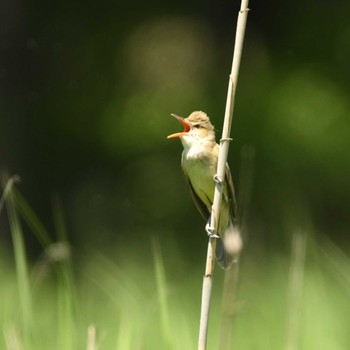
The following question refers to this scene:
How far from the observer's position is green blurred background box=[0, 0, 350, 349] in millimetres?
10570

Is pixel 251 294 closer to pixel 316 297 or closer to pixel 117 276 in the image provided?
pixel 316 297

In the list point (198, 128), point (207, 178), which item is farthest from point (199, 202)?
point (198, 128)

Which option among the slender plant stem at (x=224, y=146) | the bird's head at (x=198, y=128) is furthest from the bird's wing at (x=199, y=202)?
the slender plant stem at (x=224, y=146)

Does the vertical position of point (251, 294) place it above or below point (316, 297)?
above

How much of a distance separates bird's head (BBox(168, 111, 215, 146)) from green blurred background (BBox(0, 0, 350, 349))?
5.54 m

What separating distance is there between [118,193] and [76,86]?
5.48 feet

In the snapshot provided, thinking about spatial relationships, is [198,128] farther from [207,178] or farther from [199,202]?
[199,202]

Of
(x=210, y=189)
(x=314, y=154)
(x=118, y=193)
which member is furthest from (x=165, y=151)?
(x=210, y=189)

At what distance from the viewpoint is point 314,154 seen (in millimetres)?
10648

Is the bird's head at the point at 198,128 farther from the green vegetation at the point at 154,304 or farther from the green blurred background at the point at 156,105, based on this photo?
the green blurred background at the point at 156,105

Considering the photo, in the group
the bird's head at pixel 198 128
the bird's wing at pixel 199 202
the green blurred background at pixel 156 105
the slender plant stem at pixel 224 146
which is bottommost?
the slender plant stem at pixel 224 146

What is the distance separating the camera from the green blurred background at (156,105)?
34.7 feet

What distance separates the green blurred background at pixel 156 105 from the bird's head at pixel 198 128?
218 inches

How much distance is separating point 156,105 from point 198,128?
7659 millimetres
